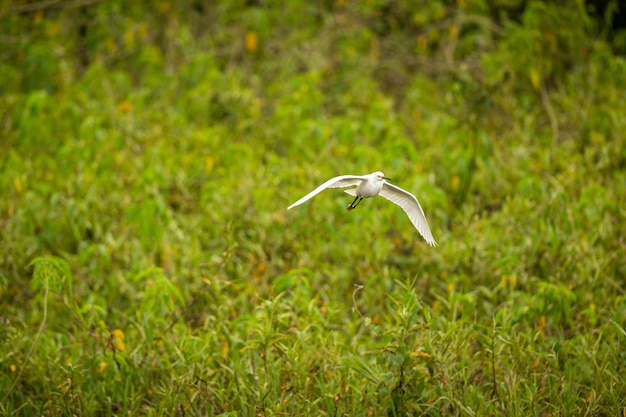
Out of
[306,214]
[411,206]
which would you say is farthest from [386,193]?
[306,214]

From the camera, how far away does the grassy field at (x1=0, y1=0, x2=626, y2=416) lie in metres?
3.67

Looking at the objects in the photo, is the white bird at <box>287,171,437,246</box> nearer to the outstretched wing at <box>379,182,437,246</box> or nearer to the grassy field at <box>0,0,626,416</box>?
the outstretched wing at <box>379,182,437,246</box>

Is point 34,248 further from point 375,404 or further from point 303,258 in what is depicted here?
point 375,404

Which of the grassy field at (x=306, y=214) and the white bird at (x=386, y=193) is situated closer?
the white bird at (x=386, y=193)

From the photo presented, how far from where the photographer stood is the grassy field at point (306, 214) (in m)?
3.67

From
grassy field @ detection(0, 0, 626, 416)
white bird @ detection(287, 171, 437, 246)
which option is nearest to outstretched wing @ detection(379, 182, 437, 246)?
white bird @ detection(287, 171, 437, 246)

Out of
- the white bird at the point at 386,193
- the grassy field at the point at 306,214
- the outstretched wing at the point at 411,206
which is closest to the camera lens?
the white bird at the point at 386,193

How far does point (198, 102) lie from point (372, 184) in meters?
4.66

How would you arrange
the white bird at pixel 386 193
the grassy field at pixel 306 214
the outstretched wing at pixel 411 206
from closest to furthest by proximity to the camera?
the white bird at pixel 386 193, the outstretched wing at pixel 411 206, the grassy field at pixel 306 214

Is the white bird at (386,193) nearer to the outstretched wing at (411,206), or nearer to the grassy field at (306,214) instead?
the outstretched wing at (411,206)

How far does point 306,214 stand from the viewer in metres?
5.41

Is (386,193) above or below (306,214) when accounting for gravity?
above

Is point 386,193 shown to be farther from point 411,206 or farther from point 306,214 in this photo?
point 306,214

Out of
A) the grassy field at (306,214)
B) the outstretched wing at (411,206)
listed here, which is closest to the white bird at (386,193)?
the outstretched wing at (411,206)
